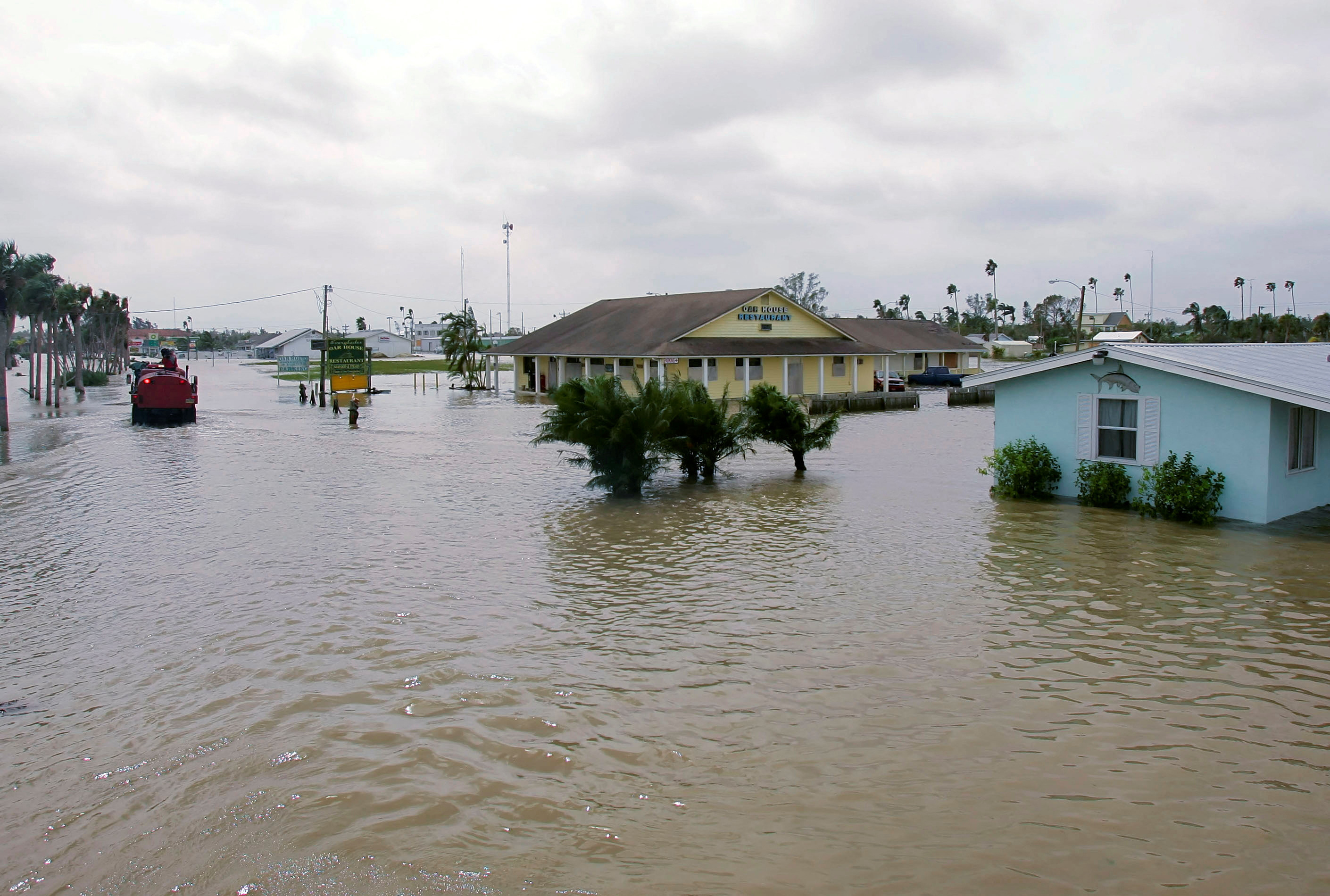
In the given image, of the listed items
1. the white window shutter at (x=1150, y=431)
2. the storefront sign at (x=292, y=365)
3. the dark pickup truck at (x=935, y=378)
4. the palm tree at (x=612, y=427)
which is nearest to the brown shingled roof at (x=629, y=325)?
the dark pickup truck at (x=935, y=378)

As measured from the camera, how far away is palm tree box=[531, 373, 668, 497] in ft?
70.9

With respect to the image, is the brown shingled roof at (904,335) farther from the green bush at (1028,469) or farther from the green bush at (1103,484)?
the green bush at (1103,484)

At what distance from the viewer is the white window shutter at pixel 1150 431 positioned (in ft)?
57.7

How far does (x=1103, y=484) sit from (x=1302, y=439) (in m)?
3.34

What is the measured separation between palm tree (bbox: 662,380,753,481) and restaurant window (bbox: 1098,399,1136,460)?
27.8ft

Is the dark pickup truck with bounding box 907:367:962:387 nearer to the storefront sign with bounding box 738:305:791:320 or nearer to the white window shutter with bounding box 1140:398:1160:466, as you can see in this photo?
the storefront sign with bounding box 738:305:791:320

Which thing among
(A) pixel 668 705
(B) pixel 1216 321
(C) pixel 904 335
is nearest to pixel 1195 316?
(B) pixel 1216 321

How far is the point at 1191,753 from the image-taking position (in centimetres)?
816

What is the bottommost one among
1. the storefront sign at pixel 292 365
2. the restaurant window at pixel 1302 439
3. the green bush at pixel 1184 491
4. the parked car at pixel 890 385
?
the green bush at pixel 1184 491

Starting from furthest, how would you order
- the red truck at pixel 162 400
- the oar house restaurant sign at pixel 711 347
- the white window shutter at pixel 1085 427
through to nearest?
the oar house restaurant sign at pixel 711 347, the red truck at pixel 162 400, the white window shutter at pixel 1085 427

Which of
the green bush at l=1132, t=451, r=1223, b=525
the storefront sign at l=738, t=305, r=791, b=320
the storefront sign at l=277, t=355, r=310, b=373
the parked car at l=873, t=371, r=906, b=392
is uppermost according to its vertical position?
the storefront sign at l=738, t=305, r=791, b=320

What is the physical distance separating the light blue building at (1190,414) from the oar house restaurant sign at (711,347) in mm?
25185

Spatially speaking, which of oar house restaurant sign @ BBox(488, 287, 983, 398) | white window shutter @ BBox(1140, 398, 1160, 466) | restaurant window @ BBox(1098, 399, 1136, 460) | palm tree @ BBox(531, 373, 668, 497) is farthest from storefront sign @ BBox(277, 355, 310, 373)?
white window shutter @ BBox(1140, 398, 1160, 466)

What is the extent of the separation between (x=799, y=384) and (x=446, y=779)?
149 ft
